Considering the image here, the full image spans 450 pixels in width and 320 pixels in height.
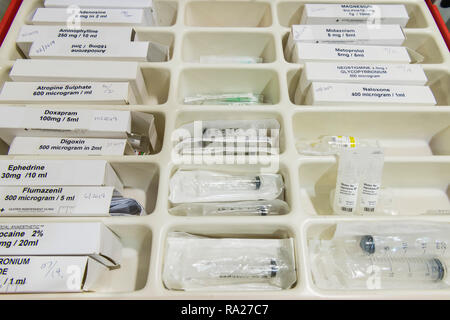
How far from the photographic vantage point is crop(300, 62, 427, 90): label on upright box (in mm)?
823

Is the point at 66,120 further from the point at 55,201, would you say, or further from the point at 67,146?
the point at 55,201

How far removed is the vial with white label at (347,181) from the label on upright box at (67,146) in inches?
19.5

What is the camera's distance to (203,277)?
2.14 ft

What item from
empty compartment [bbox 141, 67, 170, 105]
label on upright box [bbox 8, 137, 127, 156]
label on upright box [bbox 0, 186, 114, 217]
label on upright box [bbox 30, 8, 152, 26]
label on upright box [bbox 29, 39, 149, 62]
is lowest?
label on upright box [bbox 0, 186, 114, 217]

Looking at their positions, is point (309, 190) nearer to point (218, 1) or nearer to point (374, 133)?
point (374, 133)

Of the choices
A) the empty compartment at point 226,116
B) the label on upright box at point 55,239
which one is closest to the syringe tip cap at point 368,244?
the empty compartment at point 226,116

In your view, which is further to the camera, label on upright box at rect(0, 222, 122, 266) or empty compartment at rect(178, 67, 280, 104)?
empty compartment at rect(178, 67, 280, 104)

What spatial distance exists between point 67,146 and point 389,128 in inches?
31.5

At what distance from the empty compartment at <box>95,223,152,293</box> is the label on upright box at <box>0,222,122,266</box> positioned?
0.06 metres

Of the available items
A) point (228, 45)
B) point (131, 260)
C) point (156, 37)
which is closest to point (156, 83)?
point (156, 37)

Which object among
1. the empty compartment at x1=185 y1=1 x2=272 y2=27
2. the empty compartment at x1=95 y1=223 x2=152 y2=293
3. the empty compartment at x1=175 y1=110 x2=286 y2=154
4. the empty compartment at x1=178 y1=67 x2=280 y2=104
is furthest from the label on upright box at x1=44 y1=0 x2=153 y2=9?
the empty compartment at x1=95 y1=223 x2=152 y2=293

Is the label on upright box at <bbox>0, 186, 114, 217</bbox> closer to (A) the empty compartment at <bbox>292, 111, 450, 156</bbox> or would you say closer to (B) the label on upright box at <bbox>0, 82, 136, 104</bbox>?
(B) the label on upright box at <bbox>0, 82, 136, 104</bbox>

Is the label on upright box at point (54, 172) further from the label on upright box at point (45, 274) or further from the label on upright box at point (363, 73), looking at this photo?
the label on upright box at point (363, 73)
